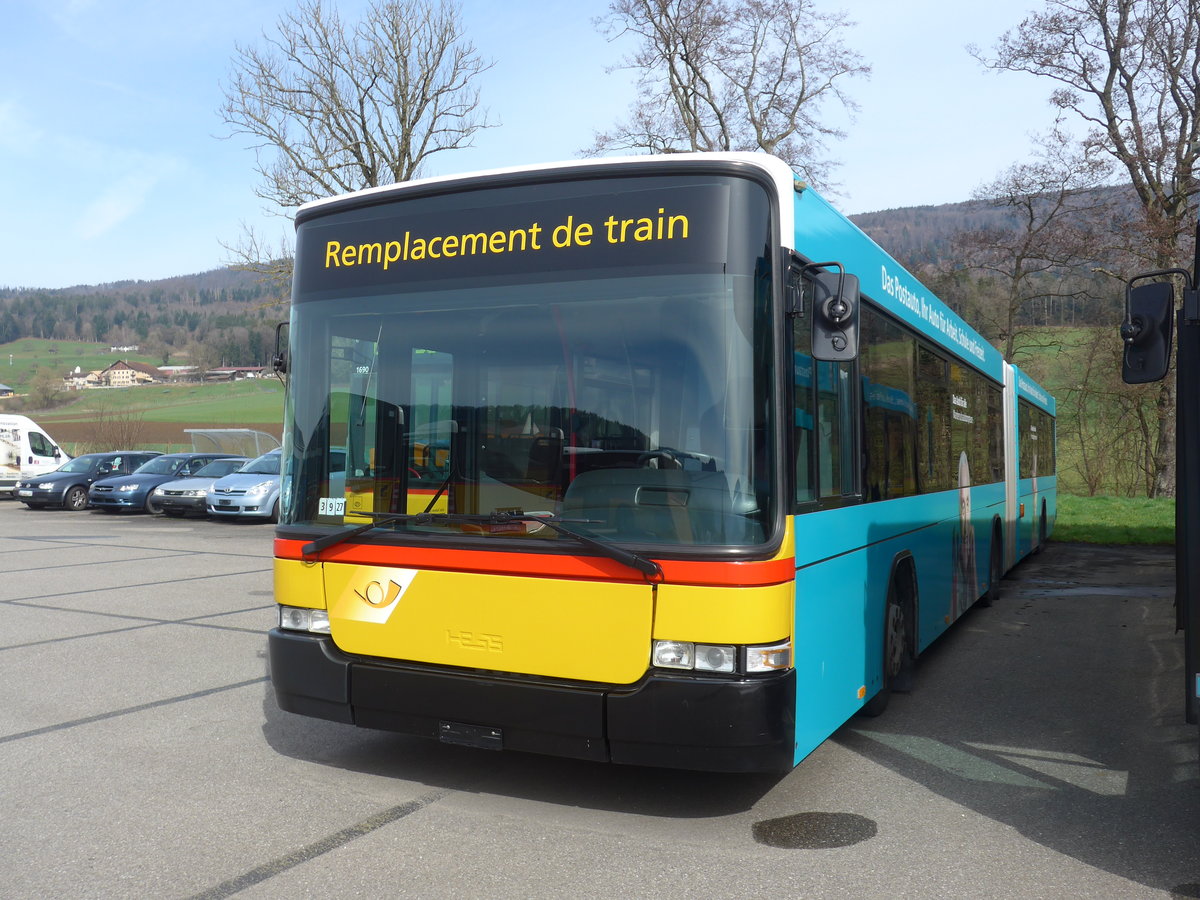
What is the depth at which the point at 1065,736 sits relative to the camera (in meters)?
6.35

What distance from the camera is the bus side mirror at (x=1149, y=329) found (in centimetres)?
464

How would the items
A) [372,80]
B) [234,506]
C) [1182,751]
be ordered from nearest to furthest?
[1182,751]
[234,506]
[372,80]

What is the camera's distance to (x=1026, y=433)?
568 inches

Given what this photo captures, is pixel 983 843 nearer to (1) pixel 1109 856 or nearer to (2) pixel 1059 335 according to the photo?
(1) pixel 1109 856

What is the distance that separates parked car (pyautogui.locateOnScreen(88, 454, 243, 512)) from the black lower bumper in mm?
23490

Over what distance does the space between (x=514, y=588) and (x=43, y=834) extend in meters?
2.13

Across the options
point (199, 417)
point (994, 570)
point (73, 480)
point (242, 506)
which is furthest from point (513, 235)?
point (199, 417)

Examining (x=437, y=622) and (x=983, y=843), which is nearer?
(x=983, y=843)

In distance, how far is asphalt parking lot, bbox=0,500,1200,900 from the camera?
4.10 m

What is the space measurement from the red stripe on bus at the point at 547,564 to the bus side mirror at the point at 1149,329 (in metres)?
1.70

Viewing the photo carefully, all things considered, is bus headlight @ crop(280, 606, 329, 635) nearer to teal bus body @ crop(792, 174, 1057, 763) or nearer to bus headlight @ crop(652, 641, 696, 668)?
bus headlight @ crop(652, 641, 696, 668)

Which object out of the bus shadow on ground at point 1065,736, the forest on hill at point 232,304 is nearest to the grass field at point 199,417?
the forest on hill at point 232,304

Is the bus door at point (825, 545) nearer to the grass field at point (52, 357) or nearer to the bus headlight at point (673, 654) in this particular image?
the bus headlight at point (673, 654)

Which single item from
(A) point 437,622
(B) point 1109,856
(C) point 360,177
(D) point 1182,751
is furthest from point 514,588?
(C) point 360,177
